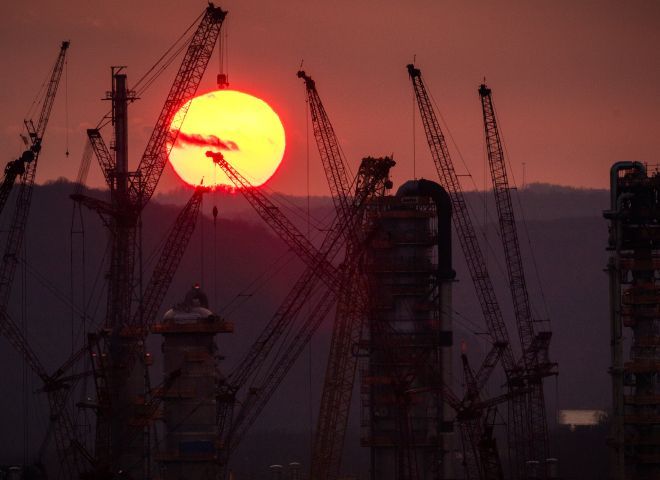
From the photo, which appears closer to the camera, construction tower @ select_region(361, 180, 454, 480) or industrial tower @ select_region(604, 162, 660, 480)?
industrial tower @ select_region(604, 162, 660, 480)

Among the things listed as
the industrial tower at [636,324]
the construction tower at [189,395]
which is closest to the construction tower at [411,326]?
the construction tower at [189,395]

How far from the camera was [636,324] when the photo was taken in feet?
545

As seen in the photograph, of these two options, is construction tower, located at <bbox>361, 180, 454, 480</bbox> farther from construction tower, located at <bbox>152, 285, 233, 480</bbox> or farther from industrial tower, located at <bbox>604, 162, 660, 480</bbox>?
industrial tower, located at <bbox>604, 162, 660, 480</bbox>

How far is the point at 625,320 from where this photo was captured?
549 feet

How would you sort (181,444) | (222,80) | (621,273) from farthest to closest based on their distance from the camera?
(222,80) → (181,444) → (621,273)

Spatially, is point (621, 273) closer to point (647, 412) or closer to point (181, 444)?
point (647, 412)

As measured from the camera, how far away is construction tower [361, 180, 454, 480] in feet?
633

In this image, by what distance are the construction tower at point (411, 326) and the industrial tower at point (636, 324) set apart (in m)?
29.9

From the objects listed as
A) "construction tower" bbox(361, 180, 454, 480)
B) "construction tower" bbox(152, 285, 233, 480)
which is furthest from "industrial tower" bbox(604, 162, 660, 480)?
"construction tower" bbox(152, 285, 233, 480)

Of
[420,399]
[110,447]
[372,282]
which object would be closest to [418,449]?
[420,399]

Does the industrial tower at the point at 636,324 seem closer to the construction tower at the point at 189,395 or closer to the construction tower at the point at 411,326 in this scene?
the construction tower at the point at 411,326

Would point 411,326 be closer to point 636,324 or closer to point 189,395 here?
point 189,395

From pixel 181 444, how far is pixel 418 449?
2771cm

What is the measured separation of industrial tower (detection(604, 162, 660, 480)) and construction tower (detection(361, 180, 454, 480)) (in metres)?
29.9
